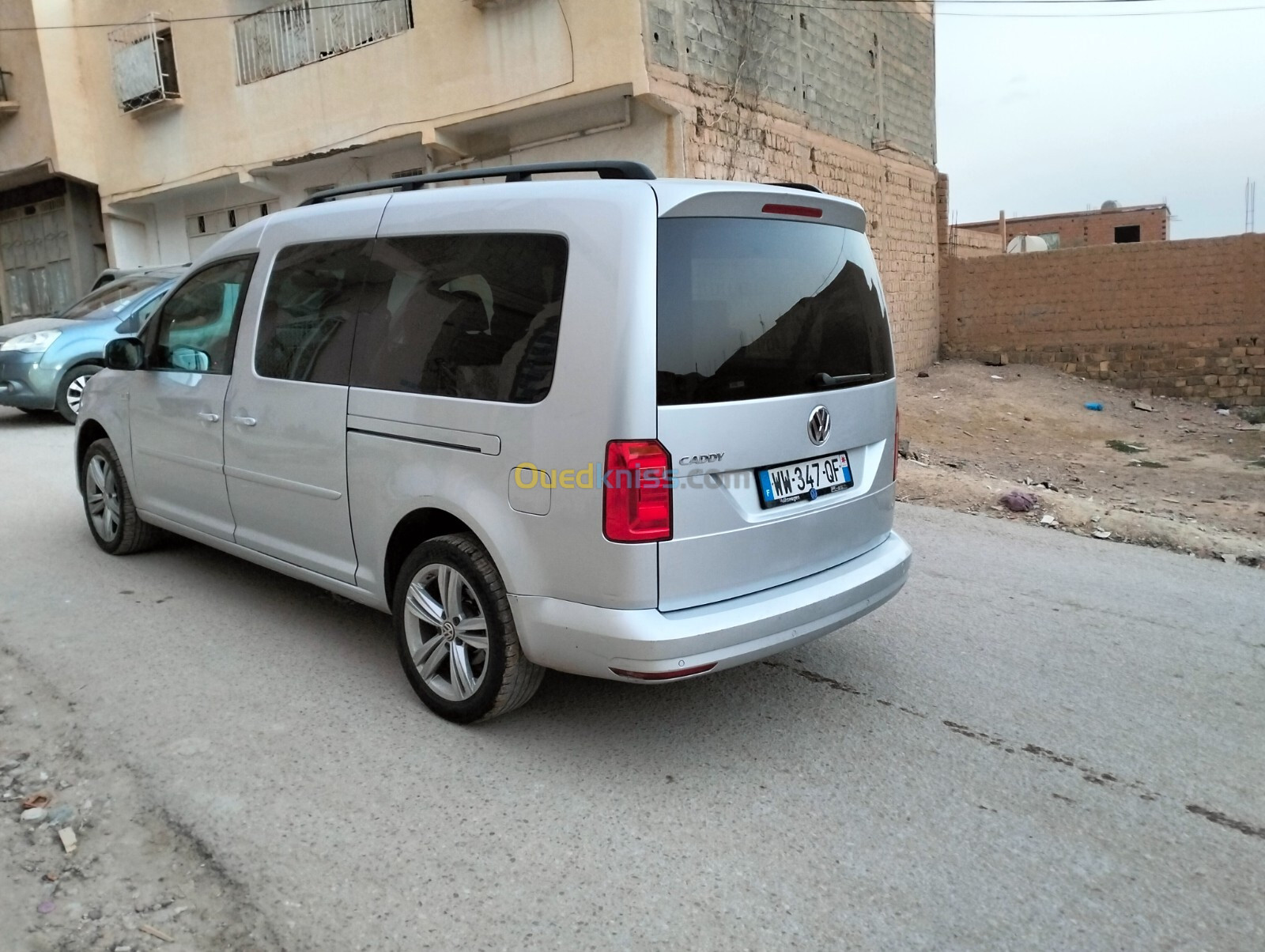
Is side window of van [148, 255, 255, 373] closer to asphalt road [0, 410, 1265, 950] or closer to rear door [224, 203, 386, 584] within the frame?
rear door [224, 203, 386, 584]

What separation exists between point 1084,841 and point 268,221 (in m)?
4.21

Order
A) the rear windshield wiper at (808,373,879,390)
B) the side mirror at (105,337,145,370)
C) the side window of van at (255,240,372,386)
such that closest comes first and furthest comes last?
the rear windshield wiper at (808,373,879,390) < the side window of van at (255,240,372,386) < the side mirror at (105,337,145,370)

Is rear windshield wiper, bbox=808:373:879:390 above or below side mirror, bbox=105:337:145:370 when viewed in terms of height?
below

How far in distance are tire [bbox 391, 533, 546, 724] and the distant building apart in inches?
1253

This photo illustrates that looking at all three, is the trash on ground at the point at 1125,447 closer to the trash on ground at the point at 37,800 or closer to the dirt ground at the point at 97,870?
the dirt ground at the point at 97,870

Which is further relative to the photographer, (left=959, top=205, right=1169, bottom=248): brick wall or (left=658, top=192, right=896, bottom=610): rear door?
(left=959, top=205, right=1169, bottom=248): brick wall

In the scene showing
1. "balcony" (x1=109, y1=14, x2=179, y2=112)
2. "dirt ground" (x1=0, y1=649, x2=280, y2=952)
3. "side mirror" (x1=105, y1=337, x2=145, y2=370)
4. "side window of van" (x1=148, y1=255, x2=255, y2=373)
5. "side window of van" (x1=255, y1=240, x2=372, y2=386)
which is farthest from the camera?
"balcony" (x1=109, y1=14, x2=179, y2=112)

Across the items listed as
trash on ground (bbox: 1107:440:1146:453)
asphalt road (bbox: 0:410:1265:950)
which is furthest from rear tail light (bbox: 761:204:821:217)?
trash on ground (bbox: 1107:440:1146:453)

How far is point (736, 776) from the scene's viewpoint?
3176 mm

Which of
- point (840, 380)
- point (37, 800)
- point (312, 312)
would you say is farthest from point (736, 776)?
point (312, 312)

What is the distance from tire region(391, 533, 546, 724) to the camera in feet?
10.8

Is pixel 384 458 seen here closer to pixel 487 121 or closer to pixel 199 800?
pixel 199 800

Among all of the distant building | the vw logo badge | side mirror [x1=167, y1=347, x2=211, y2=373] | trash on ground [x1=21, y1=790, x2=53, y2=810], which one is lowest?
trash on ground [x1=21, y1=790, x2=53, y2=810]

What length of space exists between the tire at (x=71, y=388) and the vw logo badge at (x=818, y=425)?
9.54m
